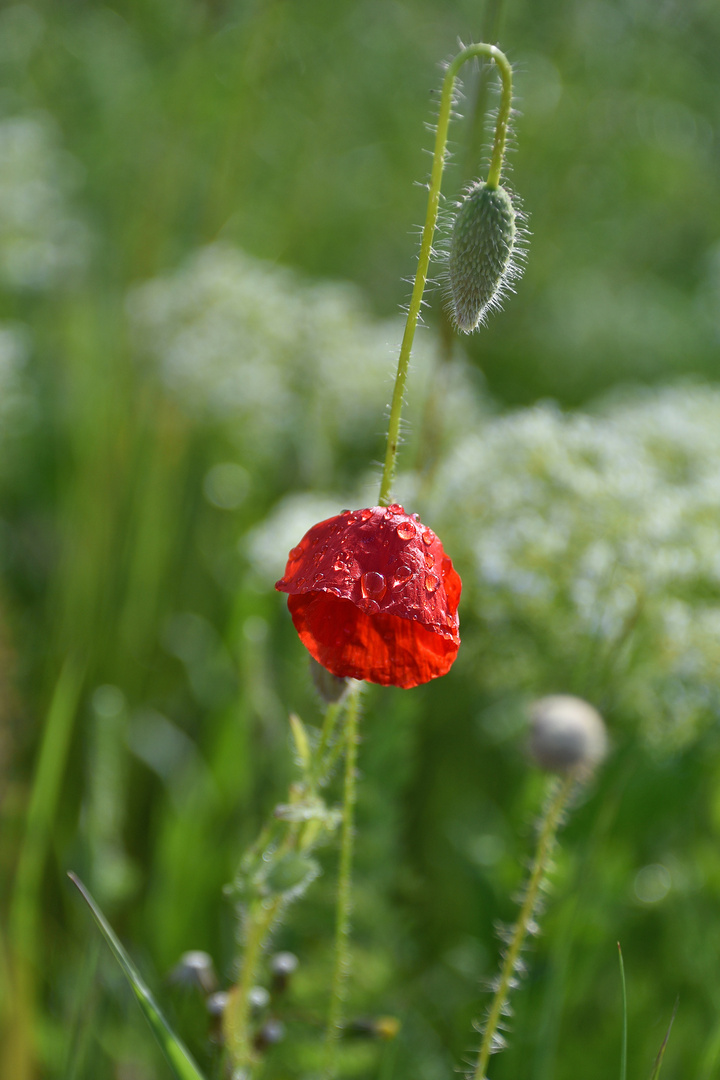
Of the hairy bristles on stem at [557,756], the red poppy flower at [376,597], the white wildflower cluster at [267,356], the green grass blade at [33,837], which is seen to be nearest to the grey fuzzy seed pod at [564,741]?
the hairy bristles on stem at [557,756]

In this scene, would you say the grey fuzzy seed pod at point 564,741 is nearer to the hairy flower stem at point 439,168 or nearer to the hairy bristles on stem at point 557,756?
the hairy bristles on stem at point 557,756

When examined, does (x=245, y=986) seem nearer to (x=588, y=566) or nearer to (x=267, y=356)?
(x=588, y=566)

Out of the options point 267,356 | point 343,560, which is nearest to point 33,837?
point 343,560

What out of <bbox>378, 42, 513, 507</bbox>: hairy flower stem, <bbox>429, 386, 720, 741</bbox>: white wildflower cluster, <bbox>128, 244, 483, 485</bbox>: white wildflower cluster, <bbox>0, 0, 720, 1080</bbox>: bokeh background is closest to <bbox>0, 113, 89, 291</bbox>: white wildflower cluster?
<bbox>0, 0, 720, 1080</bbox>: bokeh background

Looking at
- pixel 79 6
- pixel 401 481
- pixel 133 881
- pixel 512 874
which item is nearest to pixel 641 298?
pixel 401 481

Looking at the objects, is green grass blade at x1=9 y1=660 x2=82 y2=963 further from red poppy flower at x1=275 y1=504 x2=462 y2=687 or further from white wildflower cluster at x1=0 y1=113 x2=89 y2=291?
white wildflower cluster at x1=0 y1=113 x2=89 y2=291

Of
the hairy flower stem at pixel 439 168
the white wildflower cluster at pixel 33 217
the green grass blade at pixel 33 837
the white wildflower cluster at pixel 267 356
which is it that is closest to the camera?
the hairy flower stem at pixel 439 168
